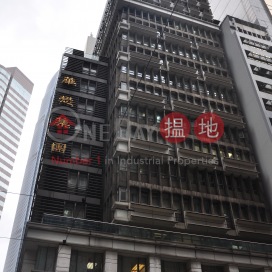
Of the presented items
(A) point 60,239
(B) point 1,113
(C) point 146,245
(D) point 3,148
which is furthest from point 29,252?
(B) point 1,113

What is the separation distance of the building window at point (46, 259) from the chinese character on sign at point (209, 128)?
19.3 metres

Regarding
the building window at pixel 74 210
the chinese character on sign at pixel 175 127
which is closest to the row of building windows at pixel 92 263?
the building window at pixel 74 210

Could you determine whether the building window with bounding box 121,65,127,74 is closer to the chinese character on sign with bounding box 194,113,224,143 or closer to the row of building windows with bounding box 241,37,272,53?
the chinese character on sign with bounding box 194,113,224,143

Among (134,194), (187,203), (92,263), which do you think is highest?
(134,194)

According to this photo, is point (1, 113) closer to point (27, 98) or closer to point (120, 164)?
point (27, 98)

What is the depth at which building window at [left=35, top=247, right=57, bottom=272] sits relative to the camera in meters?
22.9

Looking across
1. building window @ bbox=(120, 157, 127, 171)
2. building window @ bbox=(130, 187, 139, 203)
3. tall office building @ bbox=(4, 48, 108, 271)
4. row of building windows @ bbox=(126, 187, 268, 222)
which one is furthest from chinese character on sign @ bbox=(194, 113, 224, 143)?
tall office building @ bbox=(4, 48, 108, 271)

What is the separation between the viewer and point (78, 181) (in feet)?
110

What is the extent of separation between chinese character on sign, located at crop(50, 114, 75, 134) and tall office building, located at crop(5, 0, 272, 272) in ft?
0.41

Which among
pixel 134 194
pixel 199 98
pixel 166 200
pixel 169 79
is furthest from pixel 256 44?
pixel 134 194

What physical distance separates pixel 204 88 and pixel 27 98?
102078 millimetres

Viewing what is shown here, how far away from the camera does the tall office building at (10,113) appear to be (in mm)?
105625

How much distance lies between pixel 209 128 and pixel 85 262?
20.7 metres

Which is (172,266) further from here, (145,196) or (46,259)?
(46,259)
